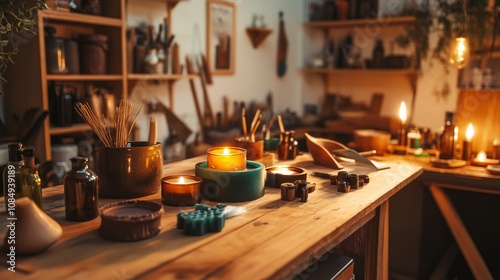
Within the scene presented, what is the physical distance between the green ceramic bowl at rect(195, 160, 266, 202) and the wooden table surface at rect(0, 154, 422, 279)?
34 millimetres

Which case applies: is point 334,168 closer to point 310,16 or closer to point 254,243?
point 254,243

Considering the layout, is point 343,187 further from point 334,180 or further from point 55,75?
point 55,75

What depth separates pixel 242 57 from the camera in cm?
458

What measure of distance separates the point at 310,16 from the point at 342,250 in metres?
3.89

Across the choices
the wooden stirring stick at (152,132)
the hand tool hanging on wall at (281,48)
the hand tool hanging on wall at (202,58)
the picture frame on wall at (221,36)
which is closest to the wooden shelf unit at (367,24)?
the hand tool hanging on wall at (281,48)

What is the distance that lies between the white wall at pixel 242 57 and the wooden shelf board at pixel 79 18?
44cm

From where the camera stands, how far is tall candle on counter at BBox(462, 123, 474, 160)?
2539 mm

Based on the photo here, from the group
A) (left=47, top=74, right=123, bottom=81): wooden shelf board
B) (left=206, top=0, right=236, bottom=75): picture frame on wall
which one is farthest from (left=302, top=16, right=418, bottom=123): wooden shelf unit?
(left=47, top=74, right=123, bottom=81): wooden shelf board

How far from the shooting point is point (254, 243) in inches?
44.2

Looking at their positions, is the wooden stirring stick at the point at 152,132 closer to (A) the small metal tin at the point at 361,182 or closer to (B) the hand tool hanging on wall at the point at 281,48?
(A) the small metal tin at the point at 361,182

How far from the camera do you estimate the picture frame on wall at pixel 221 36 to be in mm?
4117

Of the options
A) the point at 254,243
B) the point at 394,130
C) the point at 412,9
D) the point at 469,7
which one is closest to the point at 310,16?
the point at 412,9

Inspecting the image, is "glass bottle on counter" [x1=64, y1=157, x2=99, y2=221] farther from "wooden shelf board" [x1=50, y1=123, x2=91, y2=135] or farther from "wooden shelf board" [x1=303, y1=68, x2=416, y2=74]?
"wooden shelf board" [x1=303, y1=68, x2=416, y2=74]

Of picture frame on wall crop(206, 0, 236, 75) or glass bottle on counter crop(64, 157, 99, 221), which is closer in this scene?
glass bottle on counter crop(64, 157, 99, 221)
